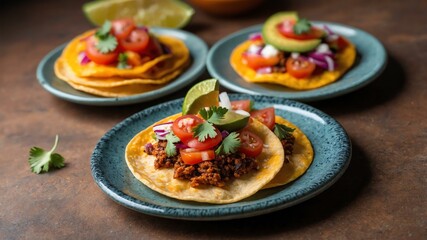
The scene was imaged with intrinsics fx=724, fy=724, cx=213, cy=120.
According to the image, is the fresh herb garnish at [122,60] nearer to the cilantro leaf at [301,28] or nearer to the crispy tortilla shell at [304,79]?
the crispy tortilla shell at [304,79]

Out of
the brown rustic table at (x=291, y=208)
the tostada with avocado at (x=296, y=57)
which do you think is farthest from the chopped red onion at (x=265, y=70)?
the brown rustic table at (x=291, y=208)

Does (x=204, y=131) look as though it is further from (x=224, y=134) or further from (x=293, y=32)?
(x=293, y=32)

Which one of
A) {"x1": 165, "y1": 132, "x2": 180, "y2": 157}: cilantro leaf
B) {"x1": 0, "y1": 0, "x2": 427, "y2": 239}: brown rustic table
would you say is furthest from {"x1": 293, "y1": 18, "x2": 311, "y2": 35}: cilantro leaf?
{"x1": 165, "y1": 132, "x2": 180, "y2": 157}: cilantro leaf

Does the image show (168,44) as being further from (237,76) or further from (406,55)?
(406,55)

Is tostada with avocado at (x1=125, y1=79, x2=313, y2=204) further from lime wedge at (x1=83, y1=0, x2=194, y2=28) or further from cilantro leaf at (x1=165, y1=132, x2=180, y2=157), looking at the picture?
lime wedge at (x1=83, y1=0, x2=194, y2=28)

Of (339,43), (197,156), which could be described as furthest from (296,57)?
(197,156)

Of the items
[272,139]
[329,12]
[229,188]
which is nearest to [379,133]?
[272,139]
